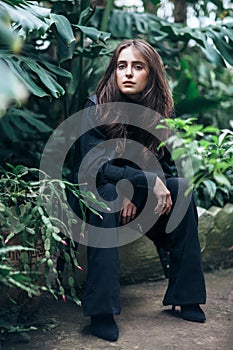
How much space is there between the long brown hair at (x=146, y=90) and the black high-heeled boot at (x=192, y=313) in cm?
68

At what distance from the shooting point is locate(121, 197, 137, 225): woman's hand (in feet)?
7.66

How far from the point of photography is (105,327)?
2.16 metres

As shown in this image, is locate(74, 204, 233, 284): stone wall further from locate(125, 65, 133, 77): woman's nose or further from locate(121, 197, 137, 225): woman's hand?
locate(125, 65, 133, 77): woman's nose

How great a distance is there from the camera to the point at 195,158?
5.16ft

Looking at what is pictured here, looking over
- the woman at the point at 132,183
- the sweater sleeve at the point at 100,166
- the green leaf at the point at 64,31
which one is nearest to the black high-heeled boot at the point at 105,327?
the woman at the point at 132,183

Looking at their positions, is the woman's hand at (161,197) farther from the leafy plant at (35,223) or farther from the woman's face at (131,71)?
the woman's face at (131,71)

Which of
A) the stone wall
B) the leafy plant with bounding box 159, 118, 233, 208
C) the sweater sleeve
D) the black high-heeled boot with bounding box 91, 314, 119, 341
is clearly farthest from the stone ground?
the leafy plant with bounding box 159, 118, 233, 208

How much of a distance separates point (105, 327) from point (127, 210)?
481mm

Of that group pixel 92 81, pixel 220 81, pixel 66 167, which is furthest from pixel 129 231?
pixel 220 81

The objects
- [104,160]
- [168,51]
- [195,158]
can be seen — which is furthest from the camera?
[168,51]

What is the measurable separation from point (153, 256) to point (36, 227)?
3.43ft

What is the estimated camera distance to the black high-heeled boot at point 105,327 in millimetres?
2137

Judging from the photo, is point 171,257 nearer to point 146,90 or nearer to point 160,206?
point 160,206

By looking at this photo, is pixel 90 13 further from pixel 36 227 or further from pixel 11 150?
pixel 36 227
